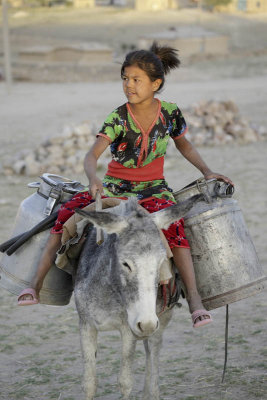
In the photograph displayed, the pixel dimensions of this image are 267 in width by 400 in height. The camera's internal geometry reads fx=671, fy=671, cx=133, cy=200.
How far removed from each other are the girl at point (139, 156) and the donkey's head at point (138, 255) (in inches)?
21.9

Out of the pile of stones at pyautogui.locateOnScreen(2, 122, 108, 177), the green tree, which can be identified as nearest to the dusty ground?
the pile of stones at pyautogui.locateOnScreen(2, 122, 108, 177)

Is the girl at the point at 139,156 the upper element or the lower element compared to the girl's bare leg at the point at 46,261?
upper

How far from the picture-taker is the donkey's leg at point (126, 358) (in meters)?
3.80

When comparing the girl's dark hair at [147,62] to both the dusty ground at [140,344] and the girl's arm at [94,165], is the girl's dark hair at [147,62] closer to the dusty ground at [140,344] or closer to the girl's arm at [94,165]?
the girl's arm at [94,165]

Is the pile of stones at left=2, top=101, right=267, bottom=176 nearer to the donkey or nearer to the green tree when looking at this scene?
the donkey

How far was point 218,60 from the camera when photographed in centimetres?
3338

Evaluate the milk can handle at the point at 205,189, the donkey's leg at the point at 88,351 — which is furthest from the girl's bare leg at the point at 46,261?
the milk can handle at the point at 205,189

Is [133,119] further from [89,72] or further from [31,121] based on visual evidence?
[89,72]

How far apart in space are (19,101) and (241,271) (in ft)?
60.9

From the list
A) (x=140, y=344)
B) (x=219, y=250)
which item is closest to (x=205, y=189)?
(x=219, y=250)

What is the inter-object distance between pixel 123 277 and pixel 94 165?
88 centimetres

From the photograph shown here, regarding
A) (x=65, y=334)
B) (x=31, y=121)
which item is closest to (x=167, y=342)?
(x=65, y=334)

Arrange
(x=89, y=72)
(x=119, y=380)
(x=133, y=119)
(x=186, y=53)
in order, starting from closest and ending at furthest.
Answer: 1. (x=119, y=380)
2. (x=133, y=119)
3. (x=89, y=72)
4. (x=186, y=53)

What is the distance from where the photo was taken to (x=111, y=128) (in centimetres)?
414
